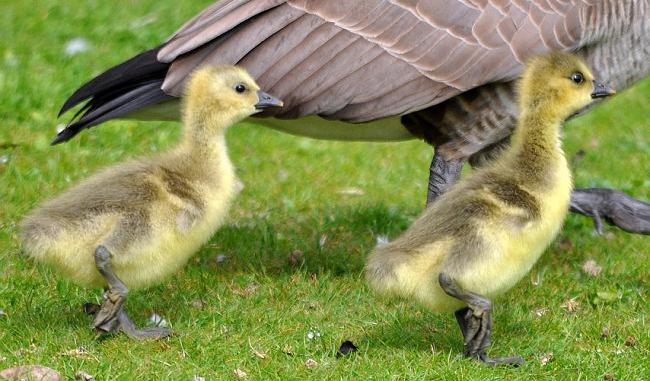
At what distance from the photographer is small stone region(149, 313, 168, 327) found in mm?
5539

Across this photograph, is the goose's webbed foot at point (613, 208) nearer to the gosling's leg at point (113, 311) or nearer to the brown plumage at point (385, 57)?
the brown plumage at point (385, 57)

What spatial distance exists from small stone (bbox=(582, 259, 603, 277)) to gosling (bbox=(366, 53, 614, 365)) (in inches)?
64.0

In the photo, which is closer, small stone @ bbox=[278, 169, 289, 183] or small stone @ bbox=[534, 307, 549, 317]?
small stone @ bbox=[534, 307, 549, 317]

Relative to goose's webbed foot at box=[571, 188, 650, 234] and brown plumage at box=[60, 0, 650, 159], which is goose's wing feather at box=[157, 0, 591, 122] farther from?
goose's webbed foot at box=[571, 188, 650, 234]

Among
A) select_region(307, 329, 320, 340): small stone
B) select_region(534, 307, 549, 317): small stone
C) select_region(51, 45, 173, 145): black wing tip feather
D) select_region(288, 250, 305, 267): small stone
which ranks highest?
select_region(51, 45, 173, 145): black wing tip feather

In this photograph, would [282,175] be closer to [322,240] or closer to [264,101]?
[322,240]

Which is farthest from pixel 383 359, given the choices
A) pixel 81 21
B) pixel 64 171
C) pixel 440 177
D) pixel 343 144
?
pixel 81 21

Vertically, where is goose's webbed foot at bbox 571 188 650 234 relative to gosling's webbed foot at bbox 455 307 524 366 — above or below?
below

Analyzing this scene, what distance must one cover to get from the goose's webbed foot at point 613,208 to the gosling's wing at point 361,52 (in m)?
1.07

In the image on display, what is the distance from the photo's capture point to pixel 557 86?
202 inches

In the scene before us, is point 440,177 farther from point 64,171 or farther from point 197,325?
point 64,171

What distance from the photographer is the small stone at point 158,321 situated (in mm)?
5539

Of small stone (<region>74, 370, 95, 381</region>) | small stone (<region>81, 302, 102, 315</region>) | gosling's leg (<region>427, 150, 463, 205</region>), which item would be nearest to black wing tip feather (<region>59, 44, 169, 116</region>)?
small stone (<region>81, 302, 102, 315</region>)

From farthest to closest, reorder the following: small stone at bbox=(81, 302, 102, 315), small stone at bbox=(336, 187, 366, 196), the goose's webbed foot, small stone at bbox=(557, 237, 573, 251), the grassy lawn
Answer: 1. small stone at bbox=(336, 187, 366, 196)
2. small stone at bbox=(557, 237, 573, 251)
3. the goose's webbed foot
4. small stone at bbox=(81, 302, 102, 315)
5. the grassy lawn
